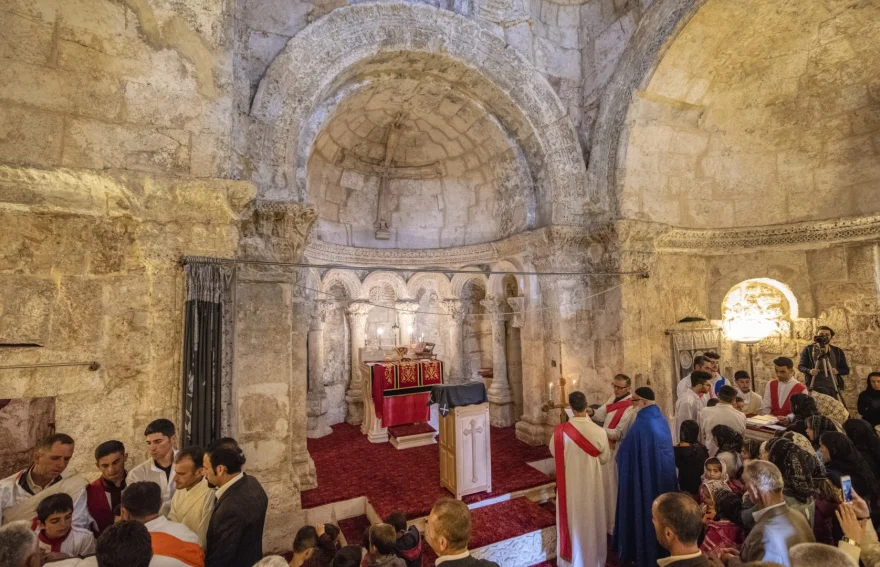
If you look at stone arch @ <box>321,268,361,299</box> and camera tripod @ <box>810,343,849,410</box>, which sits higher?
stone arch @ <box>321,268,361,299</box>

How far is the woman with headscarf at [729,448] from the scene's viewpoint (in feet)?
12.0

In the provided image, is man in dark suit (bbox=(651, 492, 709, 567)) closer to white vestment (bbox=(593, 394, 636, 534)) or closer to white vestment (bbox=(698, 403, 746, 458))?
white vestment (bbox=(593, 394, 636, 534))

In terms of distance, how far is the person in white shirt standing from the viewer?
122 inches

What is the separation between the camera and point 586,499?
416cm

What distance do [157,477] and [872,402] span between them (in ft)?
22.0

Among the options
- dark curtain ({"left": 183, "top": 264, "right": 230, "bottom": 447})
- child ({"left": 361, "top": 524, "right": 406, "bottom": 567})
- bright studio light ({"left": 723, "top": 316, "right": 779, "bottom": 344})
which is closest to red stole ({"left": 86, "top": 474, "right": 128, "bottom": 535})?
dark curtain ({"left": 183, "top": 264, "right": 230, "bottom": 447})

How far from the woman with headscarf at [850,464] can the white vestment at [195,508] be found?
4019 mm

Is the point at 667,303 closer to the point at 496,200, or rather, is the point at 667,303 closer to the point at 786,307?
the point at 786,307

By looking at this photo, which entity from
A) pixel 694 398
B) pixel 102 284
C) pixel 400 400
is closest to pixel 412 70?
pixel 102 284

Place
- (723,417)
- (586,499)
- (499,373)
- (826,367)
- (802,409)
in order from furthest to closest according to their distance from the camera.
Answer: (499,373)
(826,367)
(723,417)
(586,499)
(802,409)

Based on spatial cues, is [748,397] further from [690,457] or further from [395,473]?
[395,473]

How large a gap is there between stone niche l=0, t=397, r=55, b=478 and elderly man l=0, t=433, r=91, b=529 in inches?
29.9

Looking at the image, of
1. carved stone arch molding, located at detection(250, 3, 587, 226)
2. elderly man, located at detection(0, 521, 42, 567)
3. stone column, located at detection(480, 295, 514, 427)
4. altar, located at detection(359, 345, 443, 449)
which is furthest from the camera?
stone column, located at detection(480, 295, 514, 427)

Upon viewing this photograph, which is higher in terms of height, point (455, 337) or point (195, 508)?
point (455, 337)
